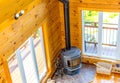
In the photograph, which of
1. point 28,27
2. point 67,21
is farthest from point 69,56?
point 28,27

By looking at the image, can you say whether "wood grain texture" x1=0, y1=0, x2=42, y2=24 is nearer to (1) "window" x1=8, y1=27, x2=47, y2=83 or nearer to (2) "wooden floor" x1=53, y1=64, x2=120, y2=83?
(1) "window" x1=8, y1=27, x2=47, y2=83

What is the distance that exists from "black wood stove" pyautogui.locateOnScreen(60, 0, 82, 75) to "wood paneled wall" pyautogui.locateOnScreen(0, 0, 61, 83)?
451 mm

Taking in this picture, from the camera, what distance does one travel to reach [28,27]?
5.90 m

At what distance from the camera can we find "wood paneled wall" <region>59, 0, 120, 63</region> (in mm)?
7048

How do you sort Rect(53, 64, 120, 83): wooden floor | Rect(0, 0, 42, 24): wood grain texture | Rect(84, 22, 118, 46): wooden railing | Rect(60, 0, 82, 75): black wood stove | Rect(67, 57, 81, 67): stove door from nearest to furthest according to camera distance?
Rect(0, 0, 42, 24): wood grain texture, Rect(53, 64, 120, 83): wooden floor, Rect(60, 0, 82, 75): black wood stove, Rect(67, 57, 81, 67): stove door, Rect(84, 22, 118, 46): wooden railing

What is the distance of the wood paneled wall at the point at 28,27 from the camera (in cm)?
493

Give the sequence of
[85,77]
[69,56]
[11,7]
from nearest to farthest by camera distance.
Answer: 1. [11,7]
2. [69,56]
3. [85,77]

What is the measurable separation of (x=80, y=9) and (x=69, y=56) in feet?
5.32

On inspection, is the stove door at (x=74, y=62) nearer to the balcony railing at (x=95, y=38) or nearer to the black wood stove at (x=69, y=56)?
the black wood stove at (x=69, y=56)

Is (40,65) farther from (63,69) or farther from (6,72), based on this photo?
(6,72)

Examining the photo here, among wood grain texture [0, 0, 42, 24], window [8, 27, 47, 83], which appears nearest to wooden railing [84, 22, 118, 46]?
window [8, 27, 47, 83]

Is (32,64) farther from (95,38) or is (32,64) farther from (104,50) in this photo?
(104,50)

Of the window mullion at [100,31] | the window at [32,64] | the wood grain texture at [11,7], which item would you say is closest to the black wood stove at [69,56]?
the window at [32,64]

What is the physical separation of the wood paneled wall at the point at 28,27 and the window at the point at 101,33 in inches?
41.2
